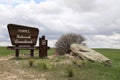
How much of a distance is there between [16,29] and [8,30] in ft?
2.15

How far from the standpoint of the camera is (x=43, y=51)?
83.6 feet

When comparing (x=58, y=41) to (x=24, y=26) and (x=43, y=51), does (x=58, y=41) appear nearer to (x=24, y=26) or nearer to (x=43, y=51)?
(x=43, y=51)

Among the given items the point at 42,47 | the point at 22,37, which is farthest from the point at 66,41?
the point at 22,37

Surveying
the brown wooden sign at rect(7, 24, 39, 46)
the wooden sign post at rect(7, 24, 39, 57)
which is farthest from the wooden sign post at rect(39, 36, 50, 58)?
the brown wooden sign at rect(7, 24, 39, 46)

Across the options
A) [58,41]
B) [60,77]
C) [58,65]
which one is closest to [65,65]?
[58,65]

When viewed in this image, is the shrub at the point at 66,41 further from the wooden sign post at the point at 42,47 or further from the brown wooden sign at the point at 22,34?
the brown wooden sign at the point at 22,34

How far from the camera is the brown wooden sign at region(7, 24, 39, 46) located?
23406mm

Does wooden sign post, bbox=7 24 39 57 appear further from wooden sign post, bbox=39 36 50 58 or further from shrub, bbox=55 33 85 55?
shrub, bbox=55 33 85 55

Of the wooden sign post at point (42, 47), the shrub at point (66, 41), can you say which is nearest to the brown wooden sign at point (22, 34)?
the wooden sign post at point (42, 47)

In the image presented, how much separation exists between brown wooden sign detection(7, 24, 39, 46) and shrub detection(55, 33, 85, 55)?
2.50 metres

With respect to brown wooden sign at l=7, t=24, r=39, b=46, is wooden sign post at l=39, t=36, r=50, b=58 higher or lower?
lower

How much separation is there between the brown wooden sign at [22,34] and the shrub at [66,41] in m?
2.50

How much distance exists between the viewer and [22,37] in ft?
79.2

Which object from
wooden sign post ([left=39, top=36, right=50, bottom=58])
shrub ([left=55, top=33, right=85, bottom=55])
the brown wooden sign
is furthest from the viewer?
shrub ([left=55, top=33, right=85, bottom=55])
